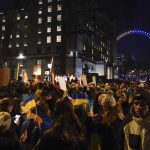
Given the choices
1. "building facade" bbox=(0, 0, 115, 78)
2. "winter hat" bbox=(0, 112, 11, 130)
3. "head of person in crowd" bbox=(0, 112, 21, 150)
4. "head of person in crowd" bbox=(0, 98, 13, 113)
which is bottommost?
"head of person in crowd" bbox=(0, 112, 21, 150)

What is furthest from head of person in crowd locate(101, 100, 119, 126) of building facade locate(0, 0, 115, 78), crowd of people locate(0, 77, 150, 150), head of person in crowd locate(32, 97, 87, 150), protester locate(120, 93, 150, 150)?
building facade locate(0, 0, 115, 78)

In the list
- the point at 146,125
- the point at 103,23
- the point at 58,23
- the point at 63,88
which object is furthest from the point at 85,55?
the point at 146,125

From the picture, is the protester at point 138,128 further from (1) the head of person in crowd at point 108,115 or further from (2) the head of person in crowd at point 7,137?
(2) the head of person in crowd at point 7,137

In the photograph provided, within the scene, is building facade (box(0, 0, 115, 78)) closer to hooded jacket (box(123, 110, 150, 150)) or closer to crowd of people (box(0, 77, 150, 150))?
crowd of people (box(0, 77, 150, 150))

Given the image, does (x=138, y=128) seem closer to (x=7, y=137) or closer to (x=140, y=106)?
(x=140, y=106)

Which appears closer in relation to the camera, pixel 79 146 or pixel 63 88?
pixel 79 146

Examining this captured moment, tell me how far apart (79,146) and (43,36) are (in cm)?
8460

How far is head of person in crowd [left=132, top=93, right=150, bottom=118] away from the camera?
4129 mm

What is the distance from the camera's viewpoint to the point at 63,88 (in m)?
9.65

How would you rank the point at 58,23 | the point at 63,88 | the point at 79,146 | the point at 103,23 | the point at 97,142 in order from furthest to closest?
the point at 58,23
the point at 103,23
the point at 63,88
the point at 97,142
the point at 79,146

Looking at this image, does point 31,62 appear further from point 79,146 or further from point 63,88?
point 79,146

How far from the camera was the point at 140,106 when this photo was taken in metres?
4.16

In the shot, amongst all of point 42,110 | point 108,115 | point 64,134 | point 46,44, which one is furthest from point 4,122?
point 46,44

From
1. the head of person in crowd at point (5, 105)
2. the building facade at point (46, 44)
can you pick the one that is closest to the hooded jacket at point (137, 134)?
the head of person in crowd at point (5, 105)
